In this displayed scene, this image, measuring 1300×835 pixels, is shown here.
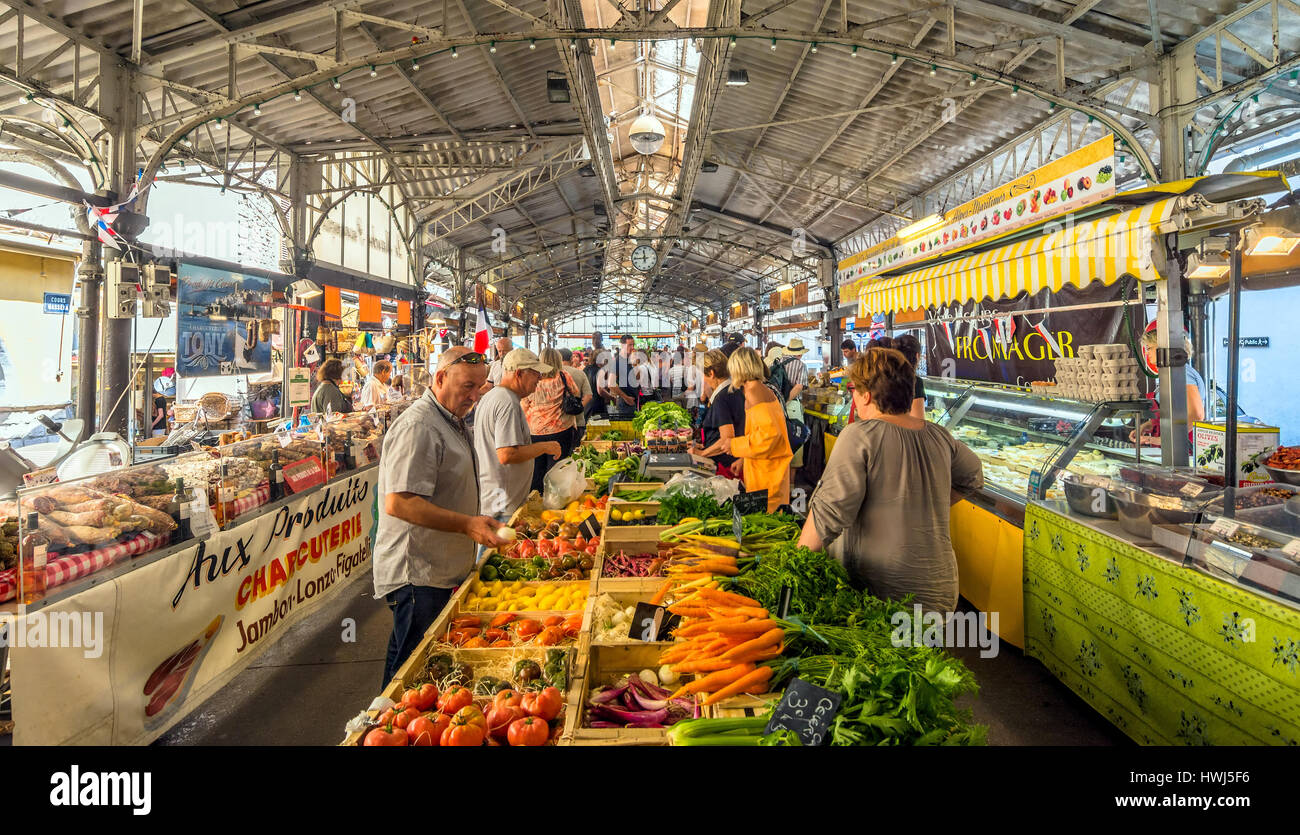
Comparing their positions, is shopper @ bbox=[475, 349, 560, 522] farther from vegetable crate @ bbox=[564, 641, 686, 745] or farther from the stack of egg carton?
the stack of egg carton

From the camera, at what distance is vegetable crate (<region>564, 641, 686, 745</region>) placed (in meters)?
1.89

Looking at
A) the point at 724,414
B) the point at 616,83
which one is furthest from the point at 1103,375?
the point at 616,83

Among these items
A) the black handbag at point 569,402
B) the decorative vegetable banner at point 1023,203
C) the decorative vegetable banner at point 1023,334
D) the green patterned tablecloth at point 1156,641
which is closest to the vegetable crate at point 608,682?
the green patterned tablecloth at point 1156,641

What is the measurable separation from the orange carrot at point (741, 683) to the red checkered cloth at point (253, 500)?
347 cm

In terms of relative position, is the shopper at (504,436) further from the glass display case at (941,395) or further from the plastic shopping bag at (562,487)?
the glass display case at (941,395)

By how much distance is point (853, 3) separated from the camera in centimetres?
730

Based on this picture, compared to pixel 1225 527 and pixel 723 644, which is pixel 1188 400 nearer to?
pixel 1225 527

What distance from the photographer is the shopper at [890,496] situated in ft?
7.96

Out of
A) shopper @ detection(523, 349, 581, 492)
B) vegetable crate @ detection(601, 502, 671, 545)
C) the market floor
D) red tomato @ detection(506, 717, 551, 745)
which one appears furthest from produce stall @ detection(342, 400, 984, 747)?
shopper @ detection(523, 349, 581, 492)

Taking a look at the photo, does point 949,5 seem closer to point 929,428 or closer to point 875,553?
point 929,428
